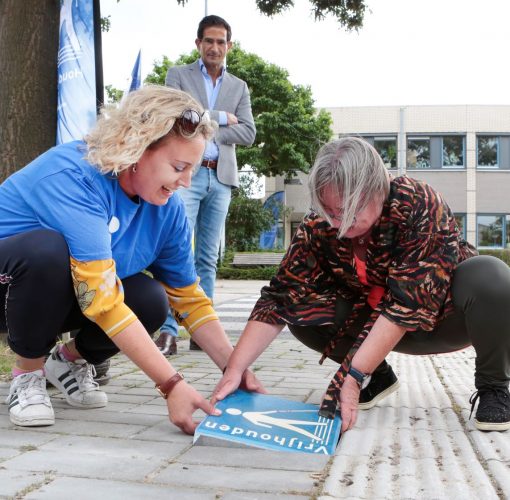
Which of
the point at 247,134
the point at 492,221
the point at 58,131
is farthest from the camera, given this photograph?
the point at 492,221

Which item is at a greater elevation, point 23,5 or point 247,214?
point 23,5

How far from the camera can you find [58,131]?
452 cm

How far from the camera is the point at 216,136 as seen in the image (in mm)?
4594

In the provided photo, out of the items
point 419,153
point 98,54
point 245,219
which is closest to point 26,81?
point 98,54

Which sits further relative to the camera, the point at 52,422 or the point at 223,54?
the point at 223,54

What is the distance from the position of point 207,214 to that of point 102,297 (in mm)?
2646

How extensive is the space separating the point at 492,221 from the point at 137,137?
2716 cm

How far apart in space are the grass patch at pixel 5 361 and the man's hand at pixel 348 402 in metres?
1.76

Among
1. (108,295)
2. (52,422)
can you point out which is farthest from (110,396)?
(108,295)

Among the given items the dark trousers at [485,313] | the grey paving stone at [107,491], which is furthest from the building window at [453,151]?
the grey paving stone at [107,491]

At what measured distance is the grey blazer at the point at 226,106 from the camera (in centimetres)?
471

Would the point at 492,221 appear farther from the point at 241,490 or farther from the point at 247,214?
the point at 241,490

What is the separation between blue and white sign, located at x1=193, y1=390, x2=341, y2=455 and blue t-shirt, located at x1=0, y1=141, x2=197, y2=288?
60 cm

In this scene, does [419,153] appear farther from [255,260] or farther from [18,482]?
[18,482]
